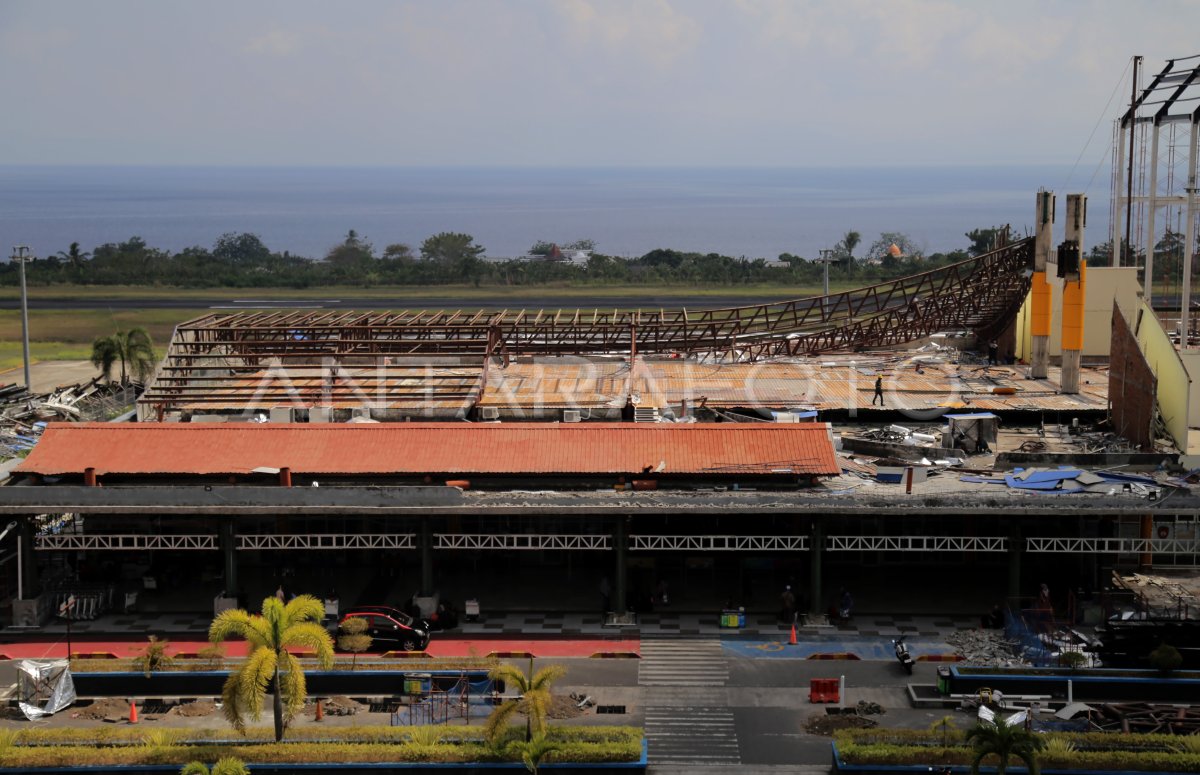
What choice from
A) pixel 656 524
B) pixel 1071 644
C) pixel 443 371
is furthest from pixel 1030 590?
pixel 443 371

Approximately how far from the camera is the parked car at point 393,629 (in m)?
45.1

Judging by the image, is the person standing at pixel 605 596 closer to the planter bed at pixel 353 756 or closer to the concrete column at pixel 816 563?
the concrete column at pixel 816 563

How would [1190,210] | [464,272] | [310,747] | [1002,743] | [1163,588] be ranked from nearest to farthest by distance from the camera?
1. [1002,743]
2. [310,747]
3. [1163,588]
4. [1190,210]
5. [464,272]

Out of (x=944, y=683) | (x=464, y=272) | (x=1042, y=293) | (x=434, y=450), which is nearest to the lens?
(x=944, y=683)

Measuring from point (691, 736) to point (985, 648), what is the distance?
1100 centimetres

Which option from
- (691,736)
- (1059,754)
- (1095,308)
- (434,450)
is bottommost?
(691,736)

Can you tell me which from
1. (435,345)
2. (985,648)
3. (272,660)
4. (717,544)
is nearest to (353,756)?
(272,660)

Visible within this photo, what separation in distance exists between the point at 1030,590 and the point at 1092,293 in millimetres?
29178

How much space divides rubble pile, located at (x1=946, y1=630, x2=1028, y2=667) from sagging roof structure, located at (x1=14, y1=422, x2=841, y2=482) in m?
6.91

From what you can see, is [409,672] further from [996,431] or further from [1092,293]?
[1092,293]

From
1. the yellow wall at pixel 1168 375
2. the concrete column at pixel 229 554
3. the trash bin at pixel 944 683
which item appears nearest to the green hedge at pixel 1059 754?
the trash bin at pixel 944 683

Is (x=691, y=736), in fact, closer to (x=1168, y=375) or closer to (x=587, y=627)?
(x=587, y=627)

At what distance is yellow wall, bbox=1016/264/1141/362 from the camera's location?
7112 cm

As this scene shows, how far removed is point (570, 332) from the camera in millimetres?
73000
